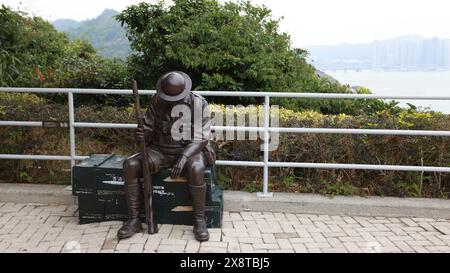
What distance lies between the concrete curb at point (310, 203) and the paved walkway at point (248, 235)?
0.08 meters

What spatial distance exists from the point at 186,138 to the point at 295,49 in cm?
493

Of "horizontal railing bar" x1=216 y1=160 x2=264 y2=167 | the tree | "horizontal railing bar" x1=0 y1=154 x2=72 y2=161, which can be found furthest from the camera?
the tree

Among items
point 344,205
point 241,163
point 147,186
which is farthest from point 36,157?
point 344,205

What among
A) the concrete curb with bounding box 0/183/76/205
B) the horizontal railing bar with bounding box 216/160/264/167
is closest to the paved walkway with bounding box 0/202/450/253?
the concrete curb with bounding box 0/183/76/205

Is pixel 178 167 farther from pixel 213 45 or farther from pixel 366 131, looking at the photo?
pixel 213 45

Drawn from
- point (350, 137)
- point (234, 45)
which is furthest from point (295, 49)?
point (350, 137)

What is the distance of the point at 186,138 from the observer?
4.44 meters

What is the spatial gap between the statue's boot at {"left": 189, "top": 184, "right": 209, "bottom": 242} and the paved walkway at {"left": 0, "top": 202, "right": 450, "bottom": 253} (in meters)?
0.08

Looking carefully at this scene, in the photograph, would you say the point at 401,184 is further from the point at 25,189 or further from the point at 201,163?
the point at 25,189

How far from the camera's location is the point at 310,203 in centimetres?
503

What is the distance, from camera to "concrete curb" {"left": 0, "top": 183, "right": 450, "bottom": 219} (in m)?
4.96

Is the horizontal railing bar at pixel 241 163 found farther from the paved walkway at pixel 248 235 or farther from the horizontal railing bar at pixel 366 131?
the paved walkway at pixel 248 235

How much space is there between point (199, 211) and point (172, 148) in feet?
2.13

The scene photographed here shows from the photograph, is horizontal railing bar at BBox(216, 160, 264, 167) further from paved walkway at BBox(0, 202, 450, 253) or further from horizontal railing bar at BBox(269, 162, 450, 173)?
paved walkway at BBox(0, 202, 450, 253)
